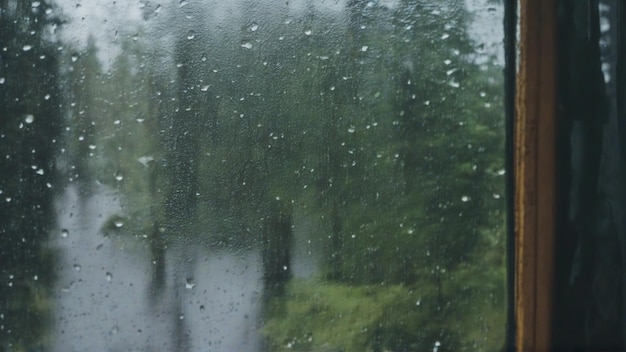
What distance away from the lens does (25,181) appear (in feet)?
3.99

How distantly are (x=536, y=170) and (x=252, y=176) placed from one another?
45cm

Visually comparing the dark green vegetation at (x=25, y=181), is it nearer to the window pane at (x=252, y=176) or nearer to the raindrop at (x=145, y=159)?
the window pane at (x=252, y=176)

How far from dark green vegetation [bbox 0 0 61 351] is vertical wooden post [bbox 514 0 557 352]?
0.74m

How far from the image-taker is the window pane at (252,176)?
1216 mm

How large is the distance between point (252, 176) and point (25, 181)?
354mm

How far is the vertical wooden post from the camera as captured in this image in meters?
1.23

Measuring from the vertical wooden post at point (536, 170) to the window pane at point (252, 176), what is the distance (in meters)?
0.04

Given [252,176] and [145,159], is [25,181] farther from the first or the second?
[252,176]

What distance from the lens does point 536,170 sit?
1231 millimetres

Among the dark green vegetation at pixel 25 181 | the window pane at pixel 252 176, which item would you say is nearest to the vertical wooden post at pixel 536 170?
the window pane at pixel 252 176

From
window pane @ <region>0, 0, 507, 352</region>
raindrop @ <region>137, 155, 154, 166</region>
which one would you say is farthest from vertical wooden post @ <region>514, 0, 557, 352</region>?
raindrop @ <region>137, 155, 154, 166</region>

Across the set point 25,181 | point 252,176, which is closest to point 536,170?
point 252,176

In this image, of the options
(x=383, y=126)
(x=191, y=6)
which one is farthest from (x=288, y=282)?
(x=191, y=6)

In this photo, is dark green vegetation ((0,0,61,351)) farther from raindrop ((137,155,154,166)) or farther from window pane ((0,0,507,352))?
raindrop ((137,155,154,166))
